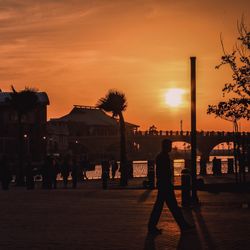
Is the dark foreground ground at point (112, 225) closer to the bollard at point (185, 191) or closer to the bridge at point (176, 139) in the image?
the bollard at point (185, 191)

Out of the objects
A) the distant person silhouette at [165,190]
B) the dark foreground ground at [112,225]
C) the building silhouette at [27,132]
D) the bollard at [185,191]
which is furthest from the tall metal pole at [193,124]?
the building silhouette at [27,132]

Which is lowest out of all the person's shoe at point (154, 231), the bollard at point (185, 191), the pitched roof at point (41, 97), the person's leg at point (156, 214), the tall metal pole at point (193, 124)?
the person's shoe at point (154, 231)

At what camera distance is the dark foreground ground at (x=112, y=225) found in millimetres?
12461

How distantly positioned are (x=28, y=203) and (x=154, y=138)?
134m

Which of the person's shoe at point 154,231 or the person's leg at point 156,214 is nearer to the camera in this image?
the person's shoe at point 154,231

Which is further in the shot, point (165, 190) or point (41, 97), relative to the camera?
point (41, 97)

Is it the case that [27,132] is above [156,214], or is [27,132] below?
above

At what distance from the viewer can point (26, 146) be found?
108 m

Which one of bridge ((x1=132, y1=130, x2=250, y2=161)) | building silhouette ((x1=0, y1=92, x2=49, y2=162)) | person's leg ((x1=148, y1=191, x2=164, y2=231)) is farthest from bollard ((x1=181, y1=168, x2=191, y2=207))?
bridge ((x1=132, y1=130, x2=250, y2=161))

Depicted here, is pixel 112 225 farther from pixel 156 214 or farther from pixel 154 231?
pixel 154 231

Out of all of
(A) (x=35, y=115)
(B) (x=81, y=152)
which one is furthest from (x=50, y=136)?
(A) (x=35, y=115)

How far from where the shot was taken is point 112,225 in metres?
15.5

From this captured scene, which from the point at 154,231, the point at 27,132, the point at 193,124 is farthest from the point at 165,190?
the point at 27,132

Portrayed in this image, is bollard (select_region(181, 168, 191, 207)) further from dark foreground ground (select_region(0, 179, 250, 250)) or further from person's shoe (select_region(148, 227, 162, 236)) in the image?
person's shoe (select_region(148, 227, 162, 236))
